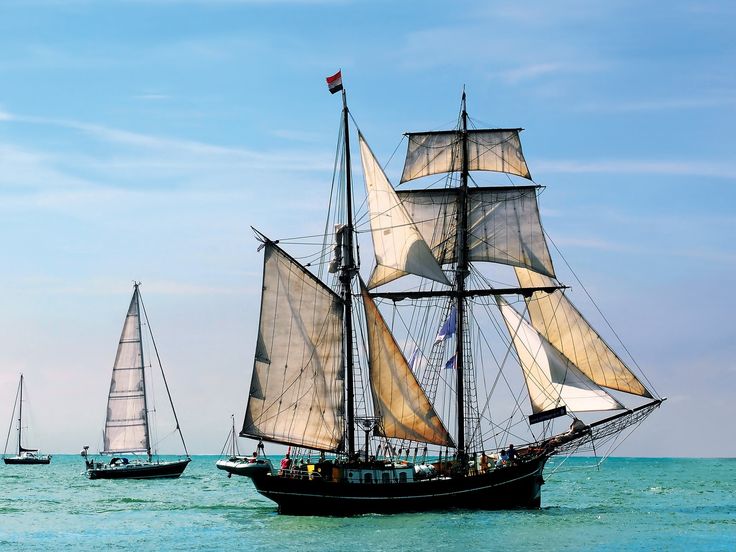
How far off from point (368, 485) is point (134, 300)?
184ft

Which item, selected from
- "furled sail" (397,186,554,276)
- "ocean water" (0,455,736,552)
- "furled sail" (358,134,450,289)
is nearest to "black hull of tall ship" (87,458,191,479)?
"ocean water" (0,455,736,552)

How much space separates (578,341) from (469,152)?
1434cm

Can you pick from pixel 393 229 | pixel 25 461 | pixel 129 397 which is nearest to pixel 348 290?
pixel 393 229

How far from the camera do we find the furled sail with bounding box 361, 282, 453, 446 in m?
61.6

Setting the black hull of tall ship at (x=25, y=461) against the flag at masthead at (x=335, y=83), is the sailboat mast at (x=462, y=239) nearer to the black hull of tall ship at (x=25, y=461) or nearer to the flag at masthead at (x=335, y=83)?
the flag at masthead at (x=335, y=83)

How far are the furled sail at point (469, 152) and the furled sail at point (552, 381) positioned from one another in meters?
10.9

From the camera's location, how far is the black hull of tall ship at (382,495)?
197 ft


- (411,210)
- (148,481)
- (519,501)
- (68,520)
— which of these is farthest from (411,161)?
(148,481)

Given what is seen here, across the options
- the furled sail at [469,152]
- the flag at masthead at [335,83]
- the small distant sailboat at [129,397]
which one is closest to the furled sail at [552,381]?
the furled sail at [469,152]

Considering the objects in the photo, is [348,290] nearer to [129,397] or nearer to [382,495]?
[382,495]

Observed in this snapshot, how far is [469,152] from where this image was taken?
235ft

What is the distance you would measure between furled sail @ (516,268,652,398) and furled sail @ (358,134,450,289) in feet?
21.8

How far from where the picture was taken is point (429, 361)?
69250 millimetres

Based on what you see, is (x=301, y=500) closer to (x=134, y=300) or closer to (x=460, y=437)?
(x=460, y=437)
